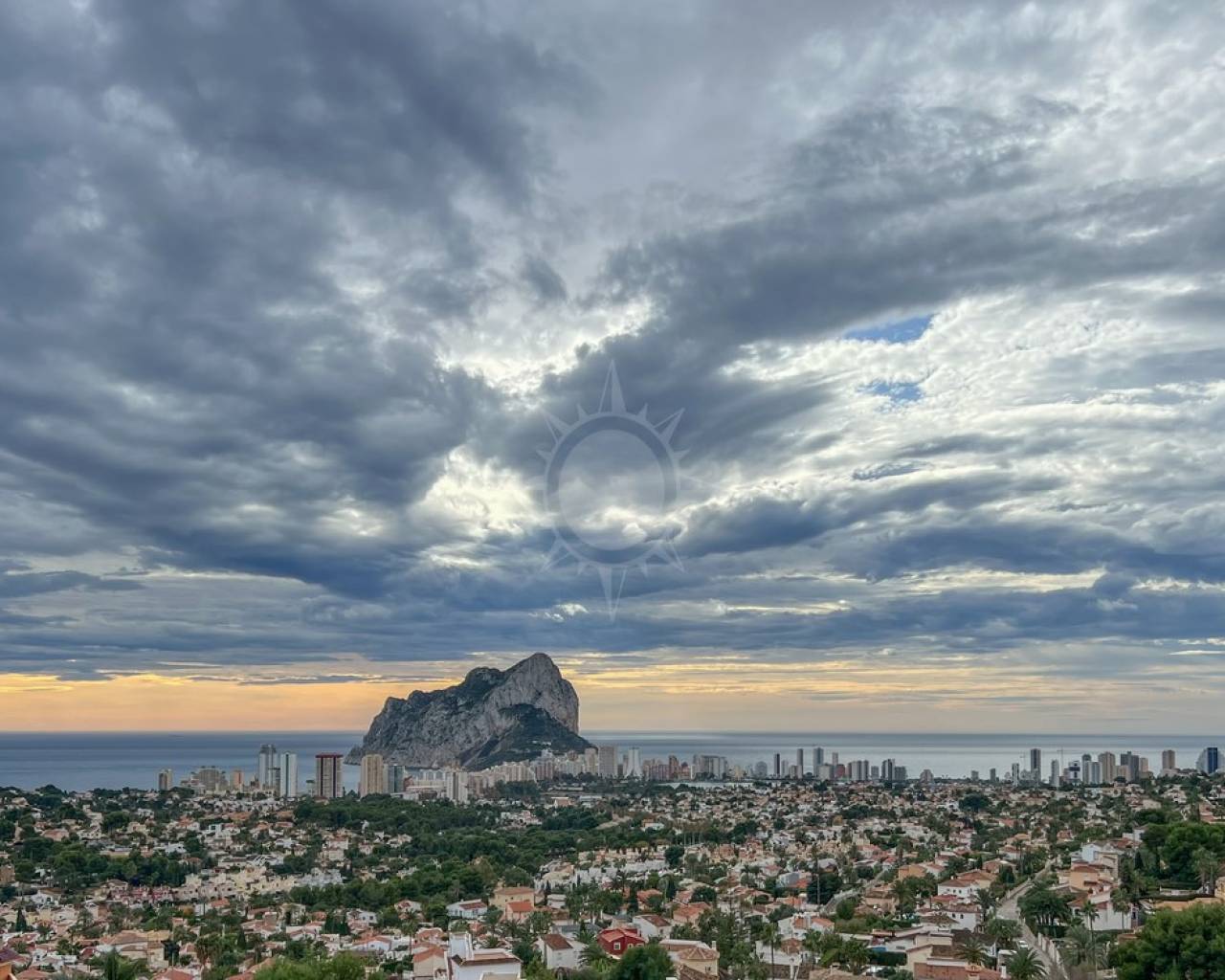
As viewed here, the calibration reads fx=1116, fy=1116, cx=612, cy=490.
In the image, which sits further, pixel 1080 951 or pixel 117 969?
pixel 1080 951

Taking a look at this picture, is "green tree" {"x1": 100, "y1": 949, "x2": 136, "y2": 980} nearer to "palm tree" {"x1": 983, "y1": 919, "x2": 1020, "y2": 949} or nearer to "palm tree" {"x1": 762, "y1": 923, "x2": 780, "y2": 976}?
"palm tree" {"x1": 762, "y1": 923, "x2": 780, "y2": 976}

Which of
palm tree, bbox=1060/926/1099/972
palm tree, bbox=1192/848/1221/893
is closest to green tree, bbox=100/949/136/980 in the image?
palm tree, bbox=1060/926/1099/972

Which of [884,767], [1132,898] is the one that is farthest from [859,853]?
[884,767]

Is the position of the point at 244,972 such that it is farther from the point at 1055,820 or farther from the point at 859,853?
the point at 1055,820

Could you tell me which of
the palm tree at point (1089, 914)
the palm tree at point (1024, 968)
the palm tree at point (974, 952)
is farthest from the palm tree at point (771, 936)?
the palm tree at point (1089, 914)

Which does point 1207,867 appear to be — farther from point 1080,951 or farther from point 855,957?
point 855,957

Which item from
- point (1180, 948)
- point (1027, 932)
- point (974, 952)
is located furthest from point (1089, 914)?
point (1180, 948)
